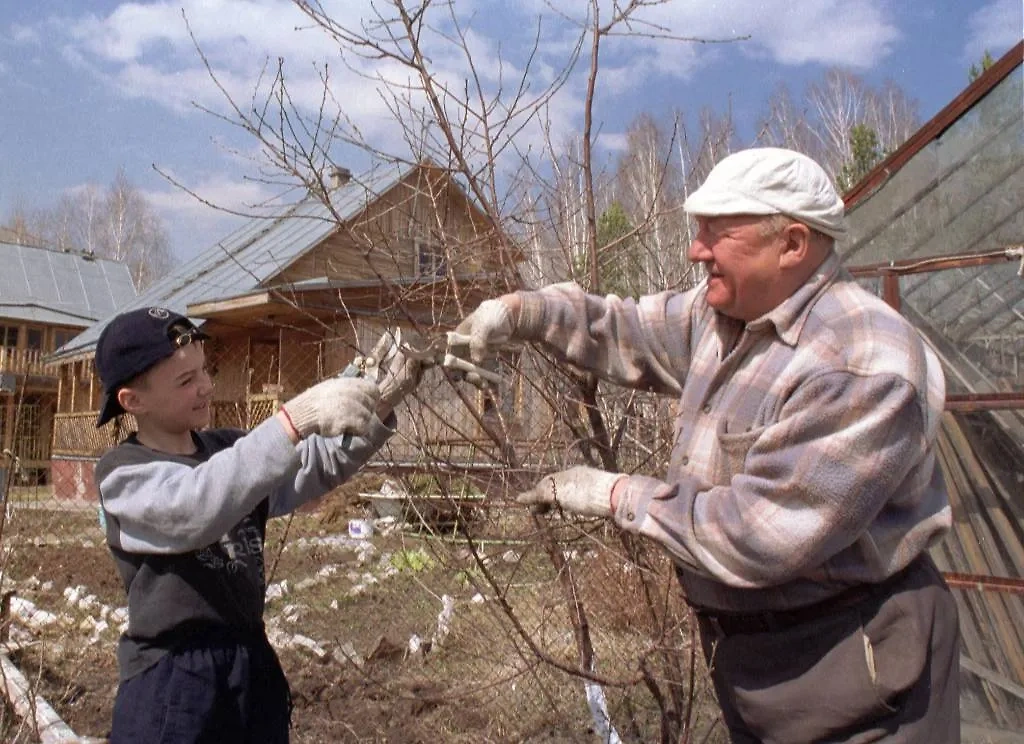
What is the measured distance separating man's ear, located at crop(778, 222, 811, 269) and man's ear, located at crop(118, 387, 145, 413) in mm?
1528

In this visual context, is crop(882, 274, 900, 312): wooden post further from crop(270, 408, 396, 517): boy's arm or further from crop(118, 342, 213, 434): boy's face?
crop(118, 342, 213, 434): boy's face

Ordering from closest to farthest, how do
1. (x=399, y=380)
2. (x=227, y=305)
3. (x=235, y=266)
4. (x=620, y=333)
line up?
(x=620, y=333)
(x=399, y=380)
(x=227, y=305)
(x=235, y=266)

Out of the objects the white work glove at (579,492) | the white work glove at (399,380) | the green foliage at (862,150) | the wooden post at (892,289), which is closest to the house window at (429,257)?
the white work glove at (399,380)

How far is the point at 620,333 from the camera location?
2129 mm

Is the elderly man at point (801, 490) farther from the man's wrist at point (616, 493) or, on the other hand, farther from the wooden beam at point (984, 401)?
the wooden beam at point (984, 401)

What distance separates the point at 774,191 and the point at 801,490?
1.84ft

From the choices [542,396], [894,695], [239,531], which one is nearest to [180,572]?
[239,531]

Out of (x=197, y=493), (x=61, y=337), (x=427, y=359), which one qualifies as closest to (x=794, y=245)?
(x=427, y=359)

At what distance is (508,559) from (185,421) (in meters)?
2.07

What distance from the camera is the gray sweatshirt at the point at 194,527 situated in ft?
6.51

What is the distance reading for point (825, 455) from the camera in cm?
150

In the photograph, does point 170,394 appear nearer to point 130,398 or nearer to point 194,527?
point 130,398

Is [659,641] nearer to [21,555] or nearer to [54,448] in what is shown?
[21,555]

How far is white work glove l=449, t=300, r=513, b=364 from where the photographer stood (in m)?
2.00
